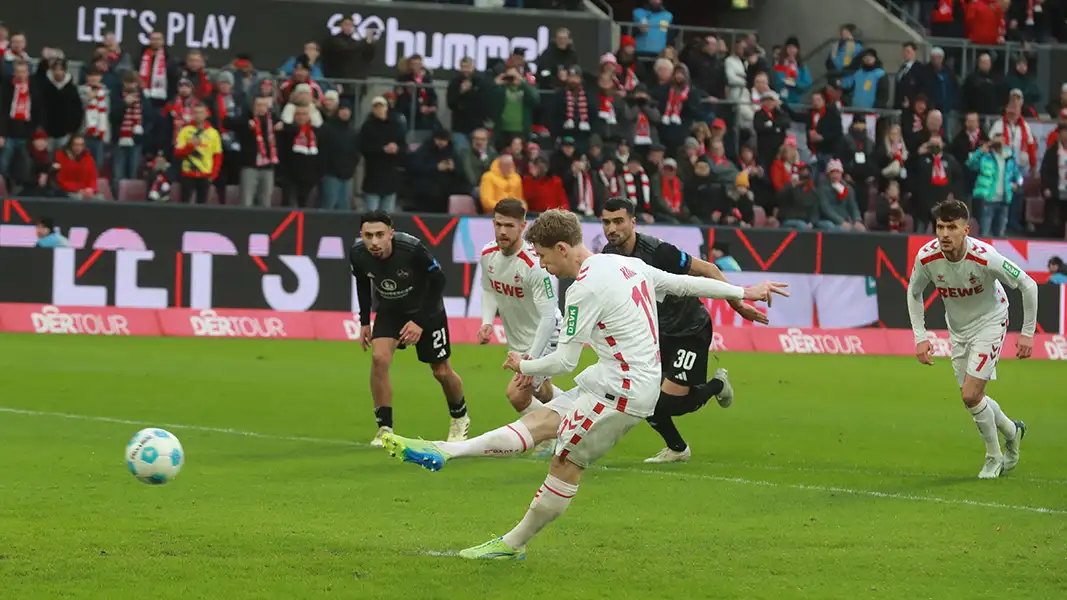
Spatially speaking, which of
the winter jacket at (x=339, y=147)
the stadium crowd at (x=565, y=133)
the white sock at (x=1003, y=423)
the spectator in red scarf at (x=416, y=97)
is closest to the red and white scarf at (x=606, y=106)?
the stadium crowd at (x=565, y=133)

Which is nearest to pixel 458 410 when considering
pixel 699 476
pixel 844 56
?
pixel 699 476

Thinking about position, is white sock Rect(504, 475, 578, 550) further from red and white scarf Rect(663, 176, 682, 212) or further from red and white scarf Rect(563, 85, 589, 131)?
red and white scarf Rect(563, 85, 589, 131)

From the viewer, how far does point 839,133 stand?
93.8ft

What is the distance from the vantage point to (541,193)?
2531cm

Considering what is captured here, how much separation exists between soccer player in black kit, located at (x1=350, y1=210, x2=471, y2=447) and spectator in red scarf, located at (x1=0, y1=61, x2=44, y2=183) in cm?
1172

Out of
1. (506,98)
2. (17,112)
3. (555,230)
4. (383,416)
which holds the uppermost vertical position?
(506,98)

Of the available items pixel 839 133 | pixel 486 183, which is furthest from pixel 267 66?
pixel 839 133

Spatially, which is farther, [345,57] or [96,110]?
[345,57]

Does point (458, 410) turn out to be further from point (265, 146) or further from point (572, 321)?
point (265, 146)

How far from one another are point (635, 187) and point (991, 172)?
7060 millimetres

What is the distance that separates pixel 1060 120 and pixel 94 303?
1774cm

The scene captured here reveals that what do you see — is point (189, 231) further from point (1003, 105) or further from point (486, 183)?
point (1003, 105)

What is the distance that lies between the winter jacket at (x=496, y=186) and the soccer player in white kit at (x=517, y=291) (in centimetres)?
1092

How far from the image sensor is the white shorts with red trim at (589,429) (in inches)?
343
